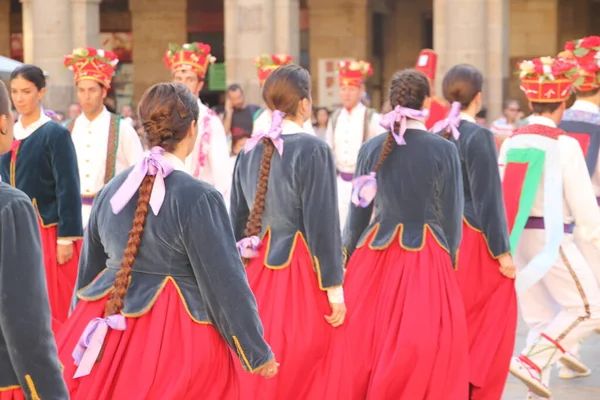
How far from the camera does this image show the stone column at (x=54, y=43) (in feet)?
70.2

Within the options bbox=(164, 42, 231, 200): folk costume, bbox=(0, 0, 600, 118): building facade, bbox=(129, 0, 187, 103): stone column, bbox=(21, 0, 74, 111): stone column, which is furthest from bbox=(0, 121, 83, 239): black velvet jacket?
bbox=(129, 0, 187, 103): stone column

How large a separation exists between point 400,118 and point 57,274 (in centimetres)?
205

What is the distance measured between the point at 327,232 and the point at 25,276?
7.77 feet

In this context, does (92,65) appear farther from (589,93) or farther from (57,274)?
(589,93)

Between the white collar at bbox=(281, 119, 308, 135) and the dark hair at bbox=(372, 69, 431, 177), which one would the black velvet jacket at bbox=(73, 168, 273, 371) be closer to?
the white collar at bbox=(281, 119, 308, 135)

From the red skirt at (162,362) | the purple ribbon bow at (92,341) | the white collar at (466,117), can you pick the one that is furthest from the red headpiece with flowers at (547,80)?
the purple ribbon bow at (92,341)

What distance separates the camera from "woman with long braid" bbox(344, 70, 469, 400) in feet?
19.3

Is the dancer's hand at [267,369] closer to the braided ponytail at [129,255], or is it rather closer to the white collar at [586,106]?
the braided ponytail at [129,255]

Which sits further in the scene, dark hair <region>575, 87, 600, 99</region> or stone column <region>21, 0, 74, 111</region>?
stone column <region>21, 0, 74, 111</region>

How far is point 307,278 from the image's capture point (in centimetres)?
553

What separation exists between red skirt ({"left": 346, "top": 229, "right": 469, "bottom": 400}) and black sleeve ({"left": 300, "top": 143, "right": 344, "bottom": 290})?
600 millimetres

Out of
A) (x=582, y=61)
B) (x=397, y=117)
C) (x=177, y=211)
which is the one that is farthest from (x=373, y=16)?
(x=177, y=211)

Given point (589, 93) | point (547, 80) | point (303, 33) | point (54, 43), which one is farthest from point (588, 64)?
point (303, 33)

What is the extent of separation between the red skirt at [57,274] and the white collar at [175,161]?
2855 millimetres
